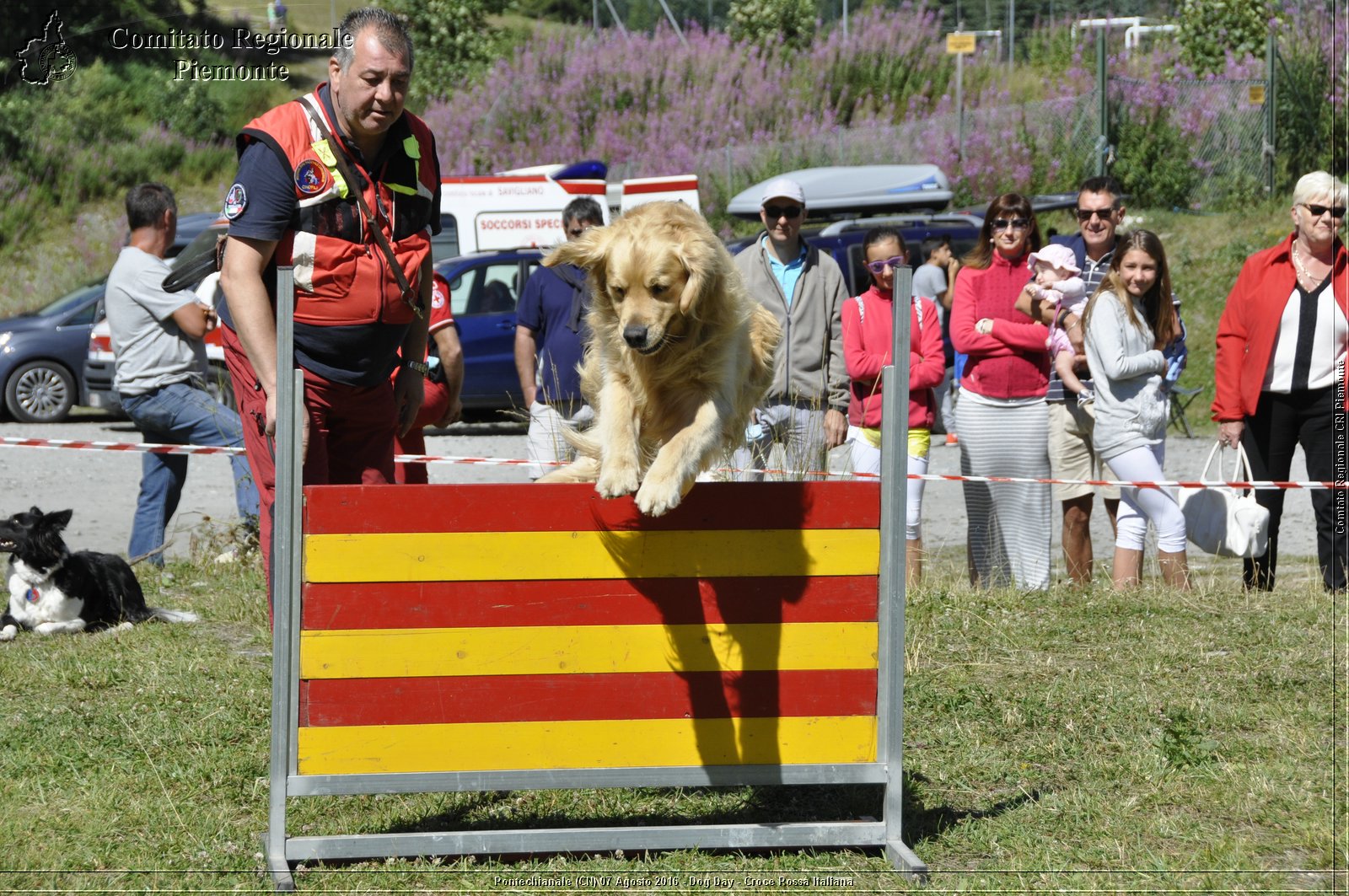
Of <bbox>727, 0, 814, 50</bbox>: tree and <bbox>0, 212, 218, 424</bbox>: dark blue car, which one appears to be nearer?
<bbox>0, 212, 218, 424</bbox>: dark blue car

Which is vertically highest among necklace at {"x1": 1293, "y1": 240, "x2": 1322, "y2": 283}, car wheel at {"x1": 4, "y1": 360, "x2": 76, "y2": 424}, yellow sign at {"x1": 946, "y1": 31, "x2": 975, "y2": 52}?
yellow sign at {"x1": 946, "y1": 31, "x2": 975, "y2": 52}

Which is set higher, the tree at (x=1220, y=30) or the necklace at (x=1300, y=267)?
the tree at (x=1220, y=30)

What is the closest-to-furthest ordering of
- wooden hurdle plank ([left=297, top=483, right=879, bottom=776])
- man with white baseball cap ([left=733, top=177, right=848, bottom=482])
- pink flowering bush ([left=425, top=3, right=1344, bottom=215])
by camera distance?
wooden hurdle plank ([left=297, top=483, right=879, bottom=776])
man with white baseball cap ([left=733, top=177, right=848, bottom=482])
pink flowering bush ([left=425, top=3, right=1344, bottom=215])

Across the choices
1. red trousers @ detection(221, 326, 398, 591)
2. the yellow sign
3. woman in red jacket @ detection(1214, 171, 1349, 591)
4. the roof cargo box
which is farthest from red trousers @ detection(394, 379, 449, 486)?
the yellow sign

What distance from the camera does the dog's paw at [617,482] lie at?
3.61m

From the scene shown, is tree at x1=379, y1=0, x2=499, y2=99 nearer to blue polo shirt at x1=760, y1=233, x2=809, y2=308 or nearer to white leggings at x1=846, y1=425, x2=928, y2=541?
blue polo shirt at x1=760, y1=233, x2=809, y2=308

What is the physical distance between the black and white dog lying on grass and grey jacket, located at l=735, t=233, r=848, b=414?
3264 mm

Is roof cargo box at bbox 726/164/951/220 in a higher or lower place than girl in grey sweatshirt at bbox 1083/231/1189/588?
higher

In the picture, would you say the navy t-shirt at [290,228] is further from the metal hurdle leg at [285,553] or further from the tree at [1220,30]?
the tree at [1220,30]

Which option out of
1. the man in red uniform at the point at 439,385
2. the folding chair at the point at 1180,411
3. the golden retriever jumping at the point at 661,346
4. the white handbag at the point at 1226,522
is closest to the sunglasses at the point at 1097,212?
the white handbag at the point at 1226,522

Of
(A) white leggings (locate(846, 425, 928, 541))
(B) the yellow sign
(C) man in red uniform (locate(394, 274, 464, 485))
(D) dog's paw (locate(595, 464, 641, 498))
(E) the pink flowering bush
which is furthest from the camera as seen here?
(B) the yellow sign

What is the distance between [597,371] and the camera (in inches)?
173

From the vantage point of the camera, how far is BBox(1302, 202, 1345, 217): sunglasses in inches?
256

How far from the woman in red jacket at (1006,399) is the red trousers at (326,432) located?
3438 millimetres
